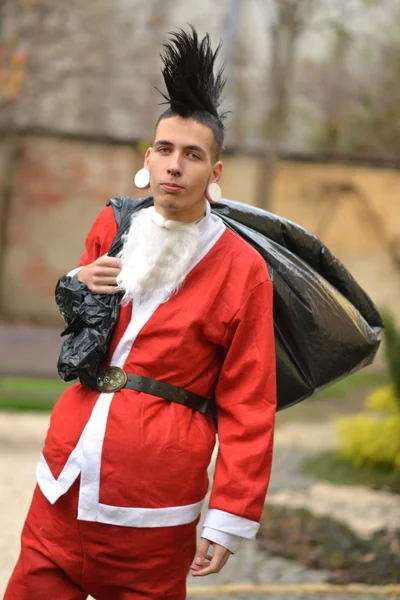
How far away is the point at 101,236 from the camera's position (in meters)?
2.76

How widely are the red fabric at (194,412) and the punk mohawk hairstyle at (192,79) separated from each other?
36 cm

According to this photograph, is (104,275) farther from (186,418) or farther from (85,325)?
(186,418)

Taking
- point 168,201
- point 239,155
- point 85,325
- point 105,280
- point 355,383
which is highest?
point 168,201

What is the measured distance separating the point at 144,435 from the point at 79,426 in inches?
7.2

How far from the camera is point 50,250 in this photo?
41.2 ft

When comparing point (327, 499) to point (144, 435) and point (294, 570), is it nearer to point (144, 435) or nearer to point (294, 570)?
point (294, 570)

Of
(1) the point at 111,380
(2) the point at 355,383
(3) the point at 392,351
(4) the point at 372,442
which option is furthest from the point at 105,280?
(2) the point at 355,383

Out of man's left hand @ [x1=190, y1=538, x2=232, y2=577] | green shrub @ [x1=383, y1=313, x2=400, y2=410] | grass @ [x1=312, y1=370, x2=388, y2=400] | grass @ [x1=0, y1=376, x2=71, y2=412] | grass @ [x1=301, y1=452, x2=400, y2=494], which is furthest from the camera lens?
grass @ [x1=312, y1=370, x2=388, y2=400]

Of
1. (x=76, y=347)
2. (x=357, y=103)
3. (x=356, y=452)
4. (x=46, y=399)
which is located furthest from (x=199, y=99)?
(x=357, y=103)

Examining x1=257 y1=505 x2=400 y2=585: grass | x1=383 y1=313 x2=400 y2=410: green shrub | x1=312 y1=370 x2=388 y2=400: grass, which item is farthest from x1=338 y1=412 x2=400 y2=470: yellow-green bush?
x1=312 y1=370 x2=388 y2=400: grass

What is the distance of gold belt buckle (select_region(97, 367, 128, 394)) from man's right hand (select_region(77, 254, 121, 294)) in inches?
8.1

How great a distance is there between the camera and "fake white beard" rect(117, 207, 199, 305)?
2.55m

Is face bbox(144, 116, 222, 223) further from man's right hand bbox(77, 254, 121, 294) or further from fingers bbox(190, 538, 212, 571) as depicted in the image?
fingers bbox(190, 538, 212, 571)

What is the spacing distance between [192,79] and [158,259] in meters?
0.46
